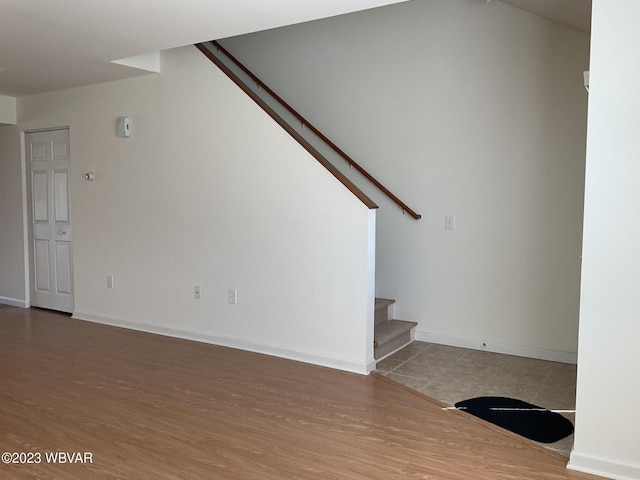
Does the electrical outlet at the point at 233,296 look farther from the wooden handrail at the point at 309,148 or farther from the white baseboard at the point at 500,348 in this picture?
the white baseboard at the point at 500,348

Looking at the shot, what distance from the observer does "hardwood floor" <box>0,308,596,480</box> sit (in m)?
2.53

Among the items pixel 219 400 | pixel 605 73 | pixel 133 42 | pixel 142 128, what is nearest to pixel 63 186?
pixel 142 128

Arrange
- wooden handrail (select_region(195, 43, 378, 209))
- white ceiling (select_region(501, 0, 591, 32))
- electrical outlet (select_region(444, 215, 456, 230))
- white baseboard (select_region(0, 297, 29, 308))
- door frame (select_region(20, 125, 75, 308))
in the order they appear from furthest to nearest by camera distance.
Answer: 1. white baseboard (select_region(0, 297, 29, 308))
2. door frame (select_region(20, 125, 75, 308))
3. electrical outlet (select_region(444, 215, 456, 230))
4. wooden handrail (select_region(195, 43, 378, 209))
5. white ceiling (select_region(501, 0, 591, 32))

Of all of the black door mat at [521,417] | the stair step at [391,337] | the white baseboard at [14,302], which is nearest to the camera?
the black door mat at [521,417]

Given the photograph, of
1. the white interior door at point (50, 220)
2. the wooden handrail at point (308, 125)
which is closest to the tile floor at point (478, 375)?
the wooden handrail at point (308, 125)

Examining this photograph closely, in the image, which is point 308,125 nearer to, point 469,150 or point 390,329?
point 469,150

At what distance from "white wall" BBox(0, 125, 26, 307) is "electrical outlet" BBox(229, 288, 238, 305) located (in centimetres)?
302

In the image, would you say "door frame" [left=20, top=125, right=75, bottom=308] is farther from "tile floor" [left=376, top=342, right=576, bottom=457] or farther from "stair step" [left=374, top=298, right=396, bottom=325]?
"tile floor" [left=376, top=342, right=576, bottom=457]

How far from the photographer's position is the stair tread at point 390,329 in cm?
420

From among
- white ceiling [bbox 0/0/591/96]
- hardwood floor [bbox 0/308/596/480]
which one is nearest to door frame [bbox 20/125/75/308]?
white ceiling [bbox 0/0/591/96]

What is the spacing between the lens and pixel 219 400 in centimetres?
336

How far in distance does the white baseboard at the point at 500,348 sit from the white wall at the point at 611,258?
1571 millimetres

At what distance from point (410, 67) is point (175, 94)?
200 centimetres

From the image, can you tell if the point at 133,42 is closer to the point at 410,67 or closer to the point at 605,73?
the point at 410,67
